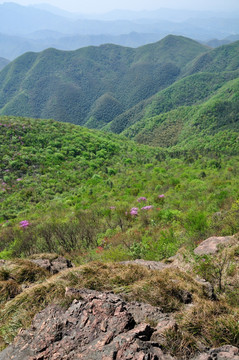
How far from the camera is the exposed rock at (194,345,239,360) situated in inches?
131

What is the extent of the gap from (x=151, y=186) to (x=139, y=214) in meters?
9.40

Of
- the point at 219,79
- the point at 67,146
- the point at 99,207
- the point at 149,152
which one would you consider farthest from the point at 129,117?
the point at 99,207

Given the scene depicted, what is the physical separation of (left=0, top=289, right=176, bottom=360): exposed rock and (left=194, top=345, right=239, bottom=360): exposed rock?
65 centimetres

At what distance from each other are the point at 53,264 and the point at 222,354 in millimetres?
6583

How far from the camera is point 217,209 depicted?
1559cm

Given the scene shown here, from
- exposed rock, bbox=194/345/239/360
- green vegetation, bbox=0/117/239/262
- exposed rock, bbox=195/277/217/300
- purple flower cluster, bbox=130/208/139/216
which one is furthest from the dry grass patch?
purple flower cluster, bbox=130/208/139/216

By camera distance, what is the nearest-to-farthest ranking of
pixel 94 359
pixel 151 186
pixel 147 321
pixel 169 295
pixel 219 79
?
pixel 94 359 < pixel 147 321 < pixel 169 295 < pixel 151 186 < pixel 219 79

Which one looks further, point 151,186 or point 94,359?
point 151,186

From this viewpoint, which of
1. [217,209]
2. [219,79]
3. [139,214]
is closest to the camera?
[217,209]

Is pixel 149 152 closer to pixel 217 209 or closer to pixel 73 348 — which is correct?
pixel 217 209

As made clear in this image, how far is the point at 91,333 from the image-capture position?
402 cm

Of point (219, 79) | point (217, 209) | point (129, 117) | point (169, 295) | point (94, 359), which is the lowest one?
point (129, 117)

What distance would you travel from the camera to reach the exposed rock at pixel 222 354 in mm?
3328

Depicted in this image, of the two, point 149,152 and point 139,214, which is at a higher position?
point 139,214
